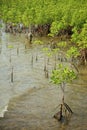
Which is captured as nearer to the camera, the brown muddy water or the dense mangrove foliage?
the brown muddy water

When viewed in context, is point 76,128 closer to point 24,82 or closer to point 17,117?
point 17,117

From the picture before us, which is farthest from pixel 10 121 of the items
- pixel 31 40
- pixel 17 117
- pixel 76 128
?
pixel 31 40

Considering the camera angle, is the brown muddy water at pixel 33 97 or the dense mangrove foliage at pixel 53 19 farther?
the dense mangrove foliage at pixel 53 19

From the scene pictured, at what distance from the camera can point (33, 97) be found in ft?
75.6

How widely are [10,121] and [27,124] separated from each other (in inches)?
38.5

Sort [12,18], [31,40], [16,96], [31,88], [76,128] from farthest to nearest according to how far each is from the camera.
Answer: [12,18]
[31,40]
[31,88]
[16,96]
[76,128]

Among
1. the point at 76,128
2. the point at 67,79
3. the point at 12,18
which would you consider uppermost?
the point at 12,18

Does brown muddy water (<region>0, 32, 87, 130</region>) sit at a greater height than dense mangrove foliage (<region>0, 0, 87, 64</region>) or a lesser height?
lesser

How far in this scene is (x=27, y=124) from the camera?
18953 millimetres

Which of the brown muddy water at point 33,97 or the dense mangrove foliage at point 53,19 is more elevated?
the dense mangrove foliage at point 53,19

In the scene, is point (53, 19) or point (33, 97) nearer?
point (33, 97)

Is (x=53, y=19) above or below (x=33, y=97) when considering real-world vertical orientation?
above

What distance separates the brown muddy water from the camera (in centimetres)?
1908

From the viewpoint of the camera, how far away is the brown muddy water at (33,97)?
19.1m
